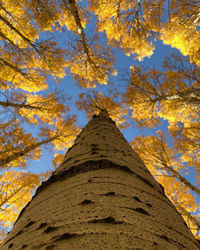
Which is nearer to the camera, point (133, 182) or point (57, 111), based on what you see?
point (133, 182)

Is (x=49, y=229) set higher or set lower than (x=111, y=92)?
lower

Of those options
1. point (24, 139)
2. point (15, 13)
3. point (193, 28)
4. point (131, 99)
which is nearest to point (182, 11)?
point (193, 28)

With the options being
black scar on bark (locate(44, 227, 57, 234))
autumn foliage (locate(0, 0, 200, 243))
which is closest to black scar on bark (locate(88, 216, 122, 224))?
black scar on bark (locate(44, 227, 57, 234))

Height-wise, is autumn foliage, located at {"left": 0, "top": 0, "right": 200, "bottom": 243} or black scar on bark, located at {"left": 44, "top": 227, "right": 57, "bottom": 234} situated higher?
autumn foliage, located at {"left": 0, "top": 0, "right": 200, "bottom": 243}

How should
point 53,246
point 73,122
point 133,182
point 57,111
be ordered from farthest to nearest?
1. point 73,122
2. point 57,111
3. point 133,182
4. point 53,246

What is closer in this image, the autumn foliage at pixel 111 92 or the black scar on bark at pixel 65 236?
the black scar on bark at pixel 65 236

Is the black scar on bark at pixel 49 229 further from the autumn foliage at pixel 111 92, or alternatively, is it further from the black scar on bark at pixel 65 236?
the autumn foliage at pixel 111 92

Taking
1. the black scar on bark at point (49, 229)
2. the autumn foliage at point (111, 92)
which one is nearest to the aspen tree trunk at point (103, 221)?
the black scar on bark at point (49, 229)

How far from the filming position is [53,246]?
0.44 metres

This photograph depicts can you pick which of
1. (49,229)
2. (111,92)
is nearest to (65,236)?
(49,229)

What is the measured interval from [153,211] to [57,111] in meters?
7.43

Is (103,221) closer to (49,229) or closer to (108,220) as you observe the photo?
(108,220)

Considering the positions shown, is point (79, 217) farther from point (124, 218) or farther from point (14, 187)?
point (14, 187)

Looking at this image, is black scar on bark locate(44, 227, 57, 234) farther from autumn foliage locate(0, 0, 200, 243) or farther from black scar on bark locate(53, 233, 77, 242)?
autumn foliage locate(0, 0, 200, 243)
